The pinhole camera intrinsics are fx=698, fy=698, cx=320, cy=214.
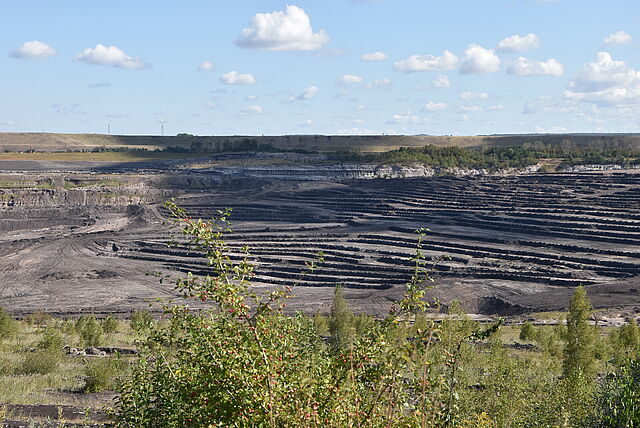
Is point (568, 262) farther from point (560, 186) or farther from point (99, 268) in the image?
point (99, 268)

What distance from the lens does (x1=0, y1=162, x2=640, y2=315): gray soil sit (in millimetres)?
57875

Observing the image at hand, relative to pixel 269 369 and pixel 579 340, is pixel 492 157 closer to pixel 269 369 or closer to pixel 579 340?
pixel 579 340

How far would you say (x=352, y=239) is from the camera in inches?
3130

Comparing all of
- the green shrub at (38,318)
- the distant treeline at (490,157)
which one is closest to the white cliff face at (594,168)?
the distant treeline at (490,157)

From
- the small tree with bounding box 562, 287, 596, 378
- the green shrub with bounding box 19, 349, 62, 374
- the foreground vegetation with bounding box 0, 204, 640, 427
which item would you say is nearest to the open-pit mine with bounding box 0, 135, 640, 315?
the green shrub with bounding box 19, 349, 62, 374

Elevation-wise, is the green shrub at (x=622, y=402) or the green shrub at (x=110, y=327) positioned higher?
the green shrub at (x=622, y=402)

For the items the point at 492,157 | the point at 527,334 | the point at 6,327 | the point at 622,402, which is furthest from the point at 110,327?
the point at 492,157

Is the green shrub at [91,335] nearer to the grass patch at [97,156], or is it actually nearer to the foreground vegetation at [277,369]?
the foreground vegetation at [277,369]

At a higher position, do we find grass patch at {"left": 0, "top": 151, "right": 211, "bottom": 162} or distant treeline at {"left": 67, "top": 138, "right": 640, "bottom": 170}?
distant treeline at {"left": 67, "top": 138, "right": 640, "bottom": 170}

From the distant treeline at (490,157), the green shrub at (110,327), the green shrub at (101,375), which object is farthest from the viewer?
the distant treeline at (490,157)

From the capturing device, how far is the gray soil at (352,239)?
2279 inches

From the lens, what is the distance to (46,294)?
58.8 meters

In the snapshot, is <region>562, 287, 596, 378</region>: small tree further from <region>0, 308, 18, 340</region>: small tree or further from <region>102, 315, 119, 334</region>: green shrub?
<region>0, 308, 18, 340</region>: small tree

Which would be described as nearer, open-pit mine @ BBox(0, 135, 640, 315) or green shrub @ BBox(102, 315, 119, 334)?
green shrub @ BBox(102, 315, 119, 334)
